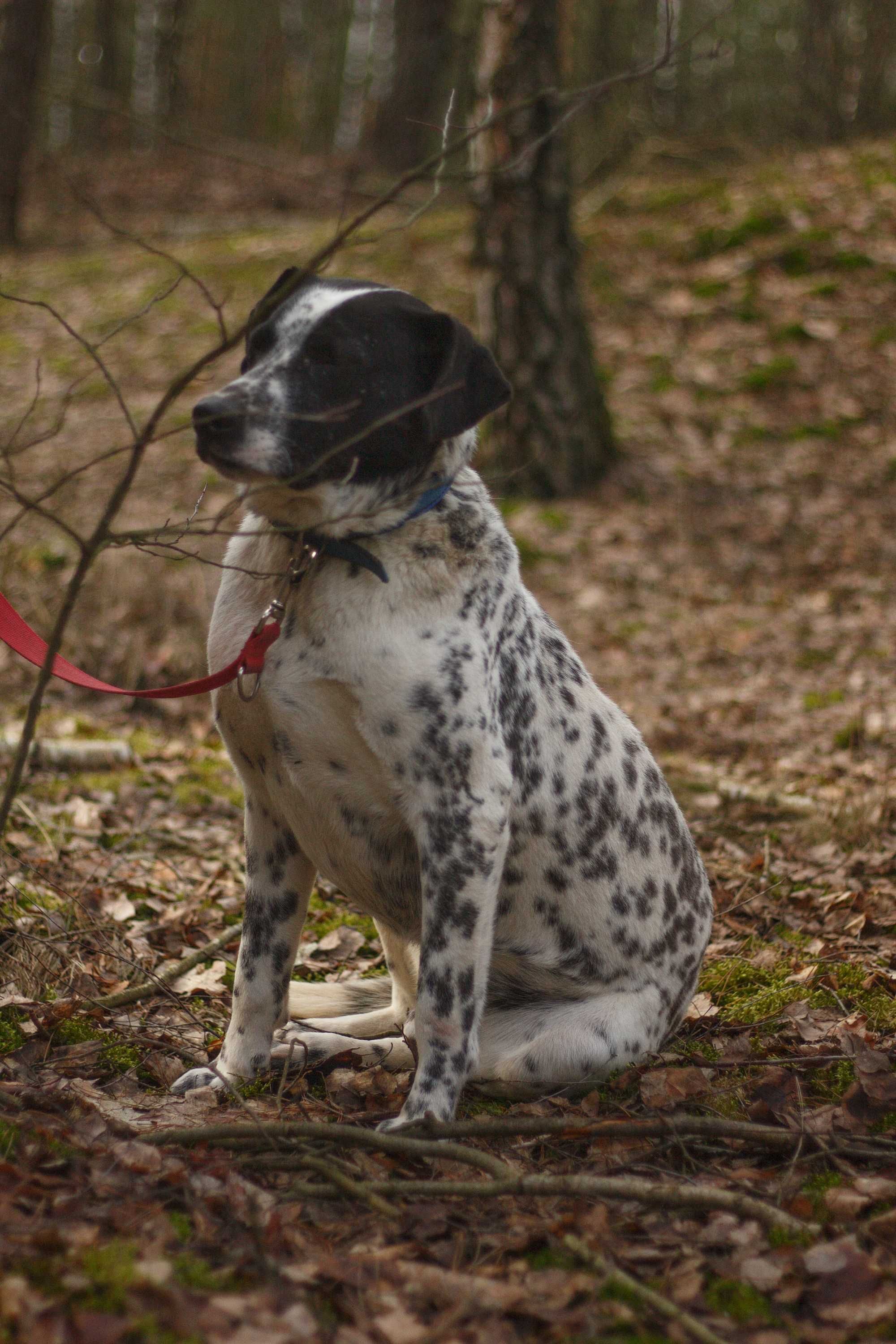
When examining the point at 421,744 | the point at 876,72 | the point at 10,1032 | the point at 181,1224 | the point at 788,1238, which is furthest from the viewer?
the point at 876,72

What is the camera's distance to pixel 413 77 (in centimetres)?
1886

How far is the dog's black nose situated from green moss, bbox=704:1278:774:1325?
2.43m

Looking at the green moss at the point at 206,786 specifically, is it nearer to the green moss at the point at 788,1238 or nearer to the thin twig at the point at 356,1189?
the thin twig at the point at 356,1189

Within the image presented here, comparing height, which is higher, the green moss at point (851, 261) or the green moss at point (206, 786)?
the green moss at point (851, 261)

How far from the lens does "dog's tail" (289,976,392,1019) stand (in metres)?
4.43

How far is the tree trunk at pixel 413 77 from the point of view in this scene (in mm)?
18812

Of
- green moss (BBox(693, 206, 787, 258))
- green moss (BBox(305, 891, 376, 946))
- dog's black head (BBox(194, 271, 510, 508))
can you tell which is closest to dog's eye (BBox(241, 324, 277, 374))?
dog's black head (BBox(194, 271, 510, 508))

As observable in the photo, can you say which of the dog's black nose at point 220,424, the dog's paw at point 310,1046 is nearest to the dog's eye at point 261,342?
the dog's black nose at point 220,424

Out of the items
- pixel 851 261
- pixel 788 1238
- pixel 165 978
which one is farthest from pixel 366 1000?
pixel 851 261

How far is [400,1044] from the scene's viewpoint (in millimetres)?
4129

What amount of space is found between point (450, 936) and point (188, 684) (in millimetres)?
1114

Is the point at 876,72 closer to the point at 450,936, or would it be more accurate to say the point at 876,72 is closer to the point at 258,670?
the point at 258,670

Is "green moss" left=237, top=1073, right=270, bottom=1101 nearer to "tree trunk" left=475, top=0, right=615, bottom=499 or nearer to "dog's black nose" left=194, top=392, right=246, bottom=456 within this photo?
"dog's black nose" left=194, top=392, right=246, bottom=456

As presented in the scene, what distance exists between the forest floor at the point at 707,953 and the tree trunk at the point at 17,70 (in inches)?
207
